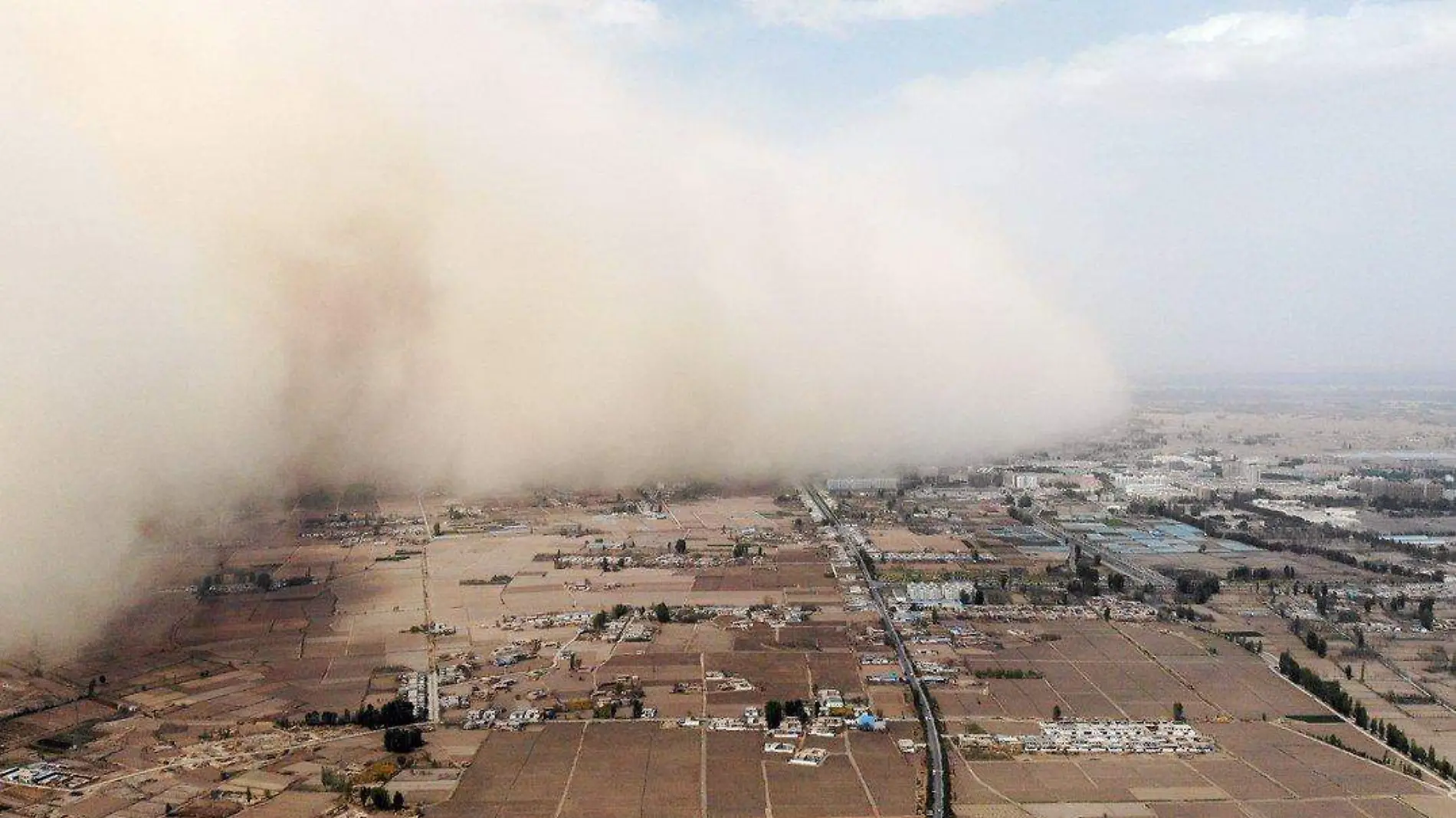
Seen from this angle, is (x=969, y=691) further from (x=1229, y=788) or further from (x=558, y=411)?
(x=558, y=411)

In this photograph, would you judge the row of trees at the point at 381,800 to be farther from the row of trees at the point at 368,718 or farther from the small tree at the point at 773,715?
the small tree at the point at 773,715

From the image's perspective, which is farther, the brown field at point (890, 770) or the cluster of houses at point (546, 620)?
the cluster of houses at point (546, 620)

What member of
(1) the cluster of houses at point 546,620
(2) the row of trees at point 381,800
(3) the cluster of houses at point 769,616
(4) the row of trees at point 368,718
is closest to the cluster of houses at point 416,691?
(4) the row of trees at point 368,718

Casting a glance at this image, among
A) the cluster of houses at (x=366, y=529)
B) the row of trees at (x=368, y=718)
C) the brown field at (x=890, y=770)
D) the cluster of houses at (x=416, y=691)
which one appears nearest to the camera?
the brown field at (x=890, y=770)

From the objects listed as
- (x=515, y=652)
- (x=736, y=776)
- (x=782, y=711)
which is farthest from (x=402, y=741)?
(x=782, y=711)

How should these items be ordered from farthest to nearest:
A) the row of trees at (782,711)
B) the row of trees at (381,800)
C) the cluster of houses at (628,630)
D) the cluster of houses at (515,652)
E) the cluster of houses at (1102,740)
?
the cluster of houses at (628,630), the cluster of houses at (515,652), the row of trees at (782,711), the cluster of houses at (1102,740), the row of trees at (381,800)

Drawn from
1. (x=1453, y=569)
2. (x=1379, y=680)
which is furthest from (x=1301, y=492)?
(x=1379, y=680)

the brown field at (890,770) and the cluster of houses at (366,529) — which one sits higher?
the cluster of houses at (366,529)

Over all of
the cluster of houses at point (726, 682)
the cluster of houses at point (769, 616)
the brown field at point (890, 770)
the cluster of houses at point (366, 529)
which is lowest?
the brown field at point (890, 770)
